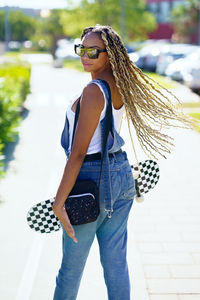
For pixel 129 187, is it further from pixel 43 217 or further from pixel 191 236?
pixel 191 236

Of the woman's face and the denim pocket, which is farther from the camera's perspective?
the denim pocket

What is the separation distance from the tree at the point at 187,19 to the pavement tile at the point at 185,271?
198 ft

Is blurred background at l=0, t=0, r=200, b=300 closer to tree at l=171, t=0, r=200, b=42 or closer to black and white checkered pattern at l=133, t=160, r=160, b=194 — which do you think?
black and white checkered pattern at l=133, t=160, r=160, b=194

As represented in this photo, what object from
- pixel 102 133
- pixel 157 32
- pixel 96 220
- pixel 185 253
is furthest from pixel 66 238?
pixel 157 32

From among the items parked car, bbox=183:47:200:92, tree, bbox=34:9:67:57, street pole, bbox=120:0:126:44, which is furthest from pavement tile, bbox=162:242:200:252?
tree, bbox=34:9:67:57

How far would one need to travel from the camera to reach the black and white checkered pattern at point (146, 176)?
3.20 metres

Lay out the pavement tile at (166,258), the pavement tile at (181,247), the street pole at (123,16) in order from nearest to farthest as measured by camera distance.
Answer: the pavement tile at (166,258)
the pavement tile at (181,247)
the street pole at (123,16)

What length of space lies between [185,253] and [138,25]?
49983mm

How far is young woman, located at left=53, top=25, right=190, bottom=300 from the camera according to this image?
8.32ft

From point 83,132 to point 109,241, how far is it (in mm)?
656

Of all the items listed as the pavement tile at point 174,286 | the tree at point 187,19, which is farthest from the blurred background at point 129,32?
the pavement tile at point 174,286

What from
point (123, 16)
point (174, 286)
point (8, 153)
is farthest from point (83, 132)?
point (123, 16)

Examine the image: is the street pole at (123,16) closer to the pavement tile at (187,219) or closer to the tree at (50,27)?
the tree at (50,27)

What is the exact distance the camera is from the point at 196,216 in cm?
555
